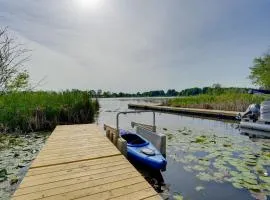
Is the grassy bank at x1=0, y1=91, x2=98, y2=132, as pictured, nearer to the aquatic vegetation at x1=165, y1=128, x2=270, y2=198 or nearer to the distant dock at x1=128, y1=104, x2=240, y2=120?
the aquatic vegetation at x1=165, y1=128, x2=270, y2=198

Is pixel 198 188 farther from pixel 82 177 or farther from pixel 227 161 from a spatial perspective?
pixel 82 177

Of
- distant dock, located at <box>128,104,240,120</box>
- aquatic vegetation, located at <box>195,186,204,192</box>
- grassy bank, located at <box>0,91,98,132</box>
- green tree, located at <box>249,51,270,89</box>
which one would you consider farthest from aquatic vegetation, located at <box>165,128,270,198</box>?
green tree, located at <box>249,51,270,89</box>

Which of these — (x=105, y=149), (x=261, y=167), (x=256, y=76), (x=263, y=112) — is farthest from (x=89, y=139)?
(x=256, y=76)

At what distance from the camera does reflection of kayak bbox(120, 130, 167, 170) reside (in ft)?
14.8

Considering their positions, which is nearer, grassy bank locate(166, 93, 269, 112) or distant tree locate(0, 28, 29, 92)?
distant tree locate(0, 28, 29, 92)

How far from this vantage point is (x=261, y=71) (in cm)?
2908

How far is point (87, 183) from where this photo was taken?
9.39ft

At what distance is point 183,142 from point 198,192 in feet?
12.5

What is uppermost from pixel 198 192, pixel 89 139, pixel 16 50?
pixel 16 50

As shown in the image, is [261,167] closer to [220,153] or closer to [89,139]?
[220,153]

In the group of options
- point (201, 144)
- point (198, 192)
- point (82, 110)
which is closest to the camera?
point (198, 192)

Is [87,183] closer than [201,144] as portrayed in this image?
Yes

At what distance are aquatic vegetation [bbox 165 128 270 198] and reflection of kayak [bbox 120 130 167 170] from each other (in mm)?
898

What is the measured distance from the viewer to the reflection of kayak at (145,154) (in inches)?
177
